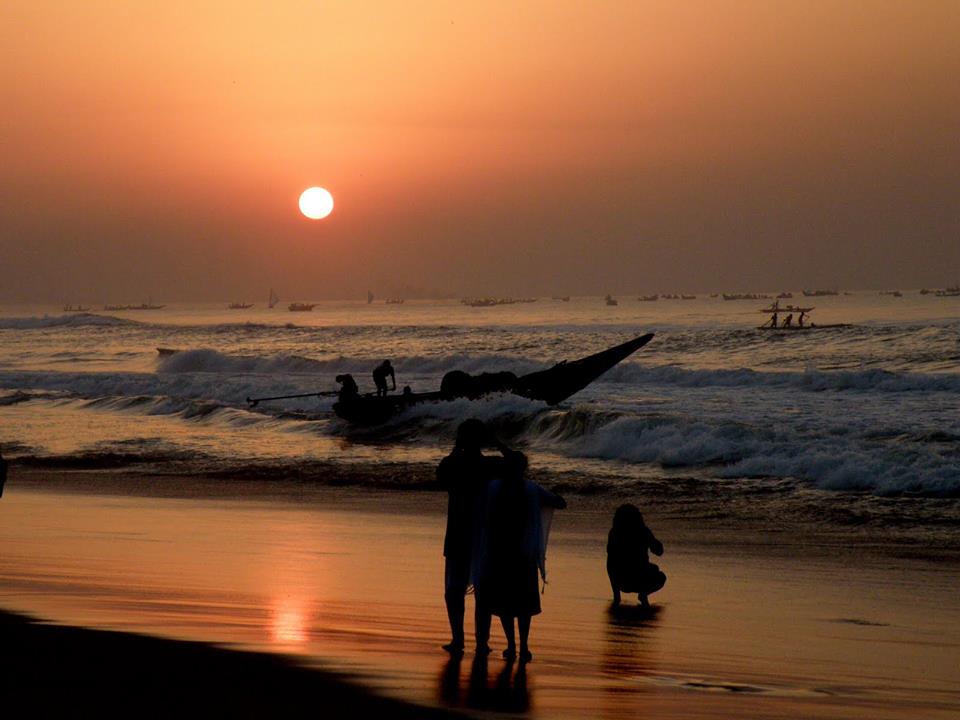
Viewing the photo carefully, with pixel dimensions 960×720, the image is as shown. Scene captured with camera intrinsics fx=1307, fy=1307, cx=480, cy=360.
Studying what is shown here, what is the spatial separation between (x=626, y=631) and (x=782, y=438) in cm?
1285

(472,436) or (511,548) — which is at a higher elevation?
(472,436)

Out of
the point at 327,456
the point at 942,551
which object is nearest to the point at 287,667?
the point at 942,551

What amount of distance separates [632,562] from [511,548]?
2487mm

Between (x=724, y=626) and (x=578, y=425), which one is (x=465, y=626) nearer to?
(x=724, y=626)

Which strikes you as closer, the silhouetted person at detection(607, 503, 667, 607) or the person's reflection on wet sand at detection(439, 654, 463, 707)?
the person's reflection on wet sand at detection(439, 654, 463, 707)

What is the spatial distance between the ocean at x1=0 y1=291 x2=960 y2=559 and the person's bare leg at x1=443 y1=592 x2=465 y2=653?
6.32 meters

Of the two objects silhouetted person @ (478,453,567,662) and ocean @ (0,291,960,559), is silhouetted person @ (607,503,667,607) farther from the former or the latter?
ocean @ (0,291,960,559)

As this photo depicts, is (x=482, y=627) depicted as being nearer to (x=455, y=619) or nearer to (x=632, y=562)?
(x=455, y=619)

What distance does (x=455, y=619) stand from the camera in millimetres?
7266

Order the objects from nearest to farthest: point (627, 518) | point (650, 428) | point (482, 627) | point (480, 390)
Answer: point (482, 627) < point (627, 518) < point (650, 428) < point (480, 390)

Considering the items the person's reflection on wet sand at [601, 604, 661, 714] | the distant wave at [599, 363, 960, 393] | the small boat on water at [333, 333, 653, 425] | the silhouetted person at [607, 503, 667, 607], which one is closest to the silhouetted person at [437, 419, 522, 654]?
the person's reflection on wet sand at [601, 604, 661, 714]

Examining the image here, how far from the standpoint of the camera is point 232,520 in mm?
14172

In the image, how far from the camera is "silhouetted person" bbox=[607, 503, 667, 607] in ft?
30.6

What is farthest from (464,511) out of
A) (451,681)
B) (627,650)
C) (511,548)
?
(627,650)
